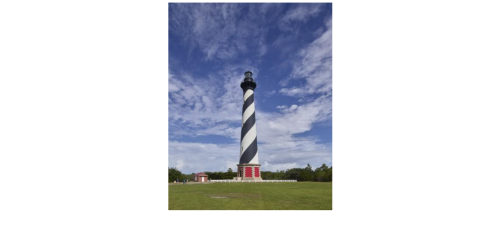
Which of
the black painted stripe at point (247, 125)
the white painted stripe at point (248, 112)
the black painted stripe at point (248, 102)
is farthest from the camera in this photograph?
the black painted stripe at point (248, 102)

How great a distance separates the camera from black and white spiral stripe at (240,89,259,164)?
108 feet

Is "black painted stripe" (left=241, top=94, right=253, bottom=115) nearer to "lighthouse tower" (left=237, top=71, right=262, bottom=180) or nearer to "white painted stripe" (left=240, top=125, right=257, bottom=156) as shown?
"lighthouse tower" (left=237, top=71, right=262, bottom=180)

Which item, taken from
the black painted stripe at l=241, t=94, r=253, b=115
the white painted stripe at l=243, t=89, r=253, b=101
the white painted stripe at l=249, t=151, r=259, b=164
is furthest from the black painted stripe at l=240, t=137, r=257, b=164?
the white painted stripe at l=243, t=89, r=253, b=101

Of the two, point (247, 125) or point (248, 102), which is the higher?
point (248, 102)

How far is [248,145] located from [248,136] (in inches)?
56.8

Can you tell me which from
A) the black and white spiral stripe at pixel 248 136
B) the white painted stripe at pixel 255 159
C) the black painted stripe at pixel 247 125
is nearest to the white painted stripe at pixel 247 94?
the black and white spiral stripe at pixel 248 136

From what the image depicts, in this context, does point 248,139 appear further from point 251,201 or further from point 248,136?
point 251,201

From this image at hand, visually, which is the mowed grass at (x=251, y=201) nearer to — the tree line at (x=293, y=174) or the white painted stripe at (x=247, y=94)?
the white painted stripe at (x=247, y=94)

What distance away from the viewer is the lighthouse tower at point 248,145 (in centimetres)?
3244

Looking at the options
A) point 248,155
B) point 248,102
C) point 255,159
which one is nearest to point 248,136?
point 248,155

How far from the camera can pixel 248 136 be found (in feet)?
110

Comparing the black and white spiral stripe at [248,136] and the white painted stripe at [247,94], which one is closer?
the black and white spiral stripe at [248,136]
